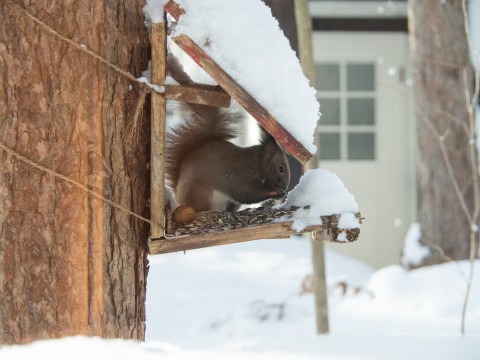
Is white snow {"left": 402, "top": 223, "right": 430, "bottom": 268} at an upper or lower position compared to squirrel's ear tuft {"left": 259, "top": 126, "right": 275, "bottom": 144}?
lower

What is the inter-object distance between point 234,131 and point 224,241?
33 cm

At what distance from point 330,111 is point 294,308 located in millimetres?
1711

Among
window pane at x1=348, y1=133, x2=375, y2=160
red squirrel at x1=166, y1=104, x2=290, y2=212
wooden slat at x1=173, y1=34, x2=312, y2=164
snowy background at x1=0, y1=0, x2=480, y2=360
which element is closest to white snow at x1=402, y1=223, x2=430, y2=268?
snowy background at x1=0, y1=0, x2=480, y2=360

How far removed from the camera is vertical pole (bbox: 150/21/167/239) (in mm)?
1289

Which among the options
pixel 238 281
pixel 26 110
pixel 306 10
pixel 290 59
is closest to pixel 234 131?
pixel 290 59

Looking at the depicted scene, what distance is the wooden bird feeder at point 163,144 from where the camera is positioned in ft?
4.16

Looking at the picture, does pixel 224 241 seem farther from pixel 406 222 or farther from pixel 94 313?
pixel 406 222

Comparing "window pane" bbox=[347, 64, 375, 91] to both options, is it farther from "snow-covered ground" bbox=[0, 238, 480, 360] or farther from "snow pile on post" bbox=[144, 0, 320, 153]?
"snow pile on post" bbox=[144, 0, 320, 153]

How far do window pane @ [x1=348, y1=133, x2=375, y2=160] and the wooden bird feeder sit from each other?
11.9 ft

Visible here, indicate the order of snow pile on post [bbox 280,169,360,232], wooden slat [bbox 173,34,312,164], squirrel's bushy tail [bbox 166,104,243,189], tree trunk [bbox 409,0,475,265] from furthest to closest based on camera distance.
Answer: tree trunk [bbox 409,0,475,265] < squirrel's bushy tail [bbox 166,104,243,189] < snow pile on post [bbox 280,169,360,232] < wooden slat [bbox 173,34,312,164]

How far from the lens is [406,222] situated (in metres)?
4.88

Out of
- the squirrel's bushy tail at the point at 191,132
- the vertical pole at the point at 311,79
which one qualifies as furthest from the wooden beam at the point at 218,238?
the vertical pole at the point at 311,79

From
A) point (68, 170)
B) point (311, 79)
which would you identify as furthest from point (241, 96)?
point (311, 79)

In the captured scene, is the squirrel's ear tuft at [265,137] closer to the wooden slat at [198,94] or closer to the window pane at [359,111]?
the wooden slat at [198,94]
